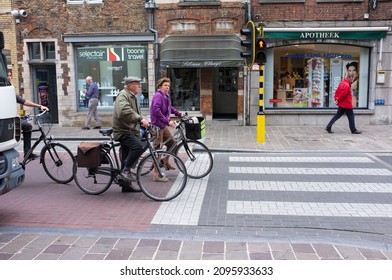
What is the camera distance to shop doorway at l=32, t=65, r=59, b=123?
15.9m

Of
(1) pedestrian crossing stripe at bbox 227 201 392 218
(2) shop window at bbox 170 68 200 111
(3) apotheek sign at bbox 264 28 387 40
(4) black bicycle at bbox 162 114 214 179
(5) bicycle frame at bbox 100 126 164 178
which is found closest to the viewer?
(1) pedestrian crossing stripe at bbox 227 201 392 218

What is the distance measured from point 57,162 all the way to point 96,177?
45.0 inches

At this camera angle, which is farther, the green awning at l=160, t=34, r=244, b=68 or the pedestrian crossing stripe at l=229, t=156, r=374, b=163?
the green awning at l=160, t=34, r=244, b=68

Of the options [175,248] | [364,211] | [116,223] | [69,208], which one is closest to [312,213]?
[364,211]

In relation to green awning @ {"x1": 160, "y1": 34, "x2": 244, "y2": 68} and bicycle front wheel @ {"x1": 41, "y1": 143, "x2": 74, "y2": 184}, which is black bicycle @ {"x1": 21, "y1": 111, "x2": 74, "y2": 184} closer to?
bicycle front wheel @ {"x1": 41, "y1": 143, "x2": 74, "y2": 184}

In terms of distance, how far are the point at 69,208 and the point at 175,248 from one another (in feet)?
7.22

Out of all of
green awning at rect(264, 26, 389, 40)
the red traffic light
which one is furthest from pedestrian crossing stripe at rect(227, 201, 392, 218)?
green awning at rect(264, 26, 389, 40)

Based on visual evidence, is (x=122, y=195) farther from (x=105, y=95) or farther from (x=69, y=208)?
(x=105, y=95)

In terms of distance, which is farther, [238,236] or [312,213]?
[312,213]

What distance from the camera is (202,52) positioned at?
14.4 metres

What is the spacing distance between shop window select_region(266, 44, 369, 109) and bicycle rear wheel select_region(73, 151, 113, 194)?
999 cm

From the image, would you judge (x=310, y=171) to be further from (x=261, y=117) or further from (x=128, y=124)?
(x=128, y=124)

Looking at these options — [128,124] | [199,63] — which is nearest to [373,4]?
[199,63]

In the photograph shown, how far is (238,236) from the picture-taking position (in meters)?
4.77
